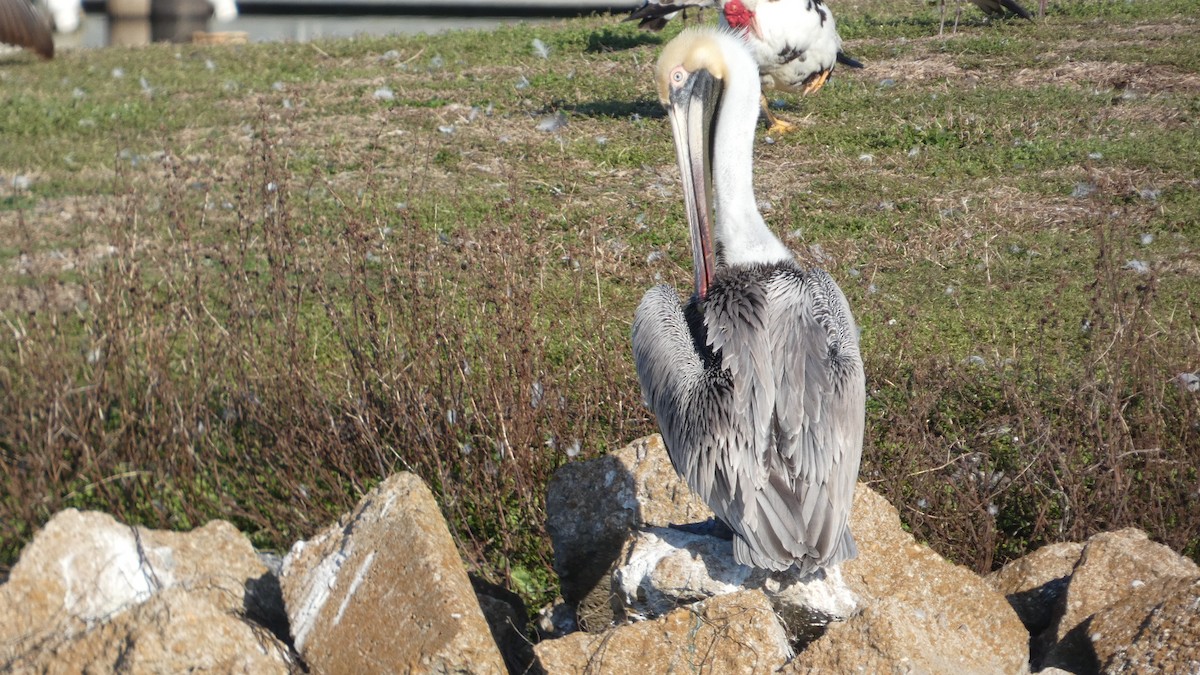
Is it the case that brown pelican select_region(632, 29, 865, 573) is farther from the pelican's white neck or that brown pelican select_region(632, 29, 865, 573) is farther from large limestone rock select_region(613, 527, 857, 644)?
large limestone rock select_region(613, 527, 857, 644)

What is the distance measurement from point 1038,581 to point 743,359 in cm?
112

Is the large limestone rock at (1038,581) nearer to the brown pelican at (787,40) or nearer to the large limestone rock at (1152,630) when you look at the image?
the large limestone rock at (1152,630)

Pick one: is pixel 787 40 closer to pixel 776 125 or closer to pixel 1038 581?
pixel 776 125

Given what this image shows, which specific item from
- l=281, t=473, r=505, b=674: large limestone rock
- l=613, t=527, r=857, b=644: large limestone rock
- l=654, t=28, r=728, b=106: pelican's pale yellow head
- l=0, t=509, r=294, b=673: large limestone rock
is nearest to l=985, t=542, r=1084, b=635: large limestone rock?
l=613, t=527, r=857, b=644: large limestone rock

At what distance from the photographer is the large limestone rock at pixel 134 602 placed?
3133mm

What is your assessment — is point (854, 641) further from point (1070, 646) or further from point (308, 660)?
point (308, 660)

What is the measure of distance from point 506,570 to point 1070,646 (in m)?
1.83

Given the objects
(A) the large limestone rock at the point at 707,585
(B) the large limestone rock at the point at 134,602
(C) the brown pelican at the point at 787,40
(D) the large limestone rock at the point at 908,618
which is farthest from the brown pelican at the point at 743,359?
(C) the brown pelican at the point at 787,40

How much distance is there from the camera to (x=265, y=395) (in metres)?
4.72

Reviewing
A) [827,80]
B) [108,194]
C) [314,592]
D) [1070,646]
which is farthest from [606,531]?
[827,80]

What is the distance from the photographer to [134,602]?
3.56m

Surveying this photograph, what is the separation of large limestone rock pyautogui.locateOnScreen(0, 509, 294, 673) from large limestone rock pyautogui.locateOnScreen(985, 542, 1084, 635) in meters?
2.08

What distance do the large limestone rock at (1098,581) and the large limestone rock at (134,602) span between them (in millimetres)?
2020

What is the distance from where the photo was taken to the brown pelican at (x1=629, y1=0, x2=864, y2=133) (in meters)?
9.24
